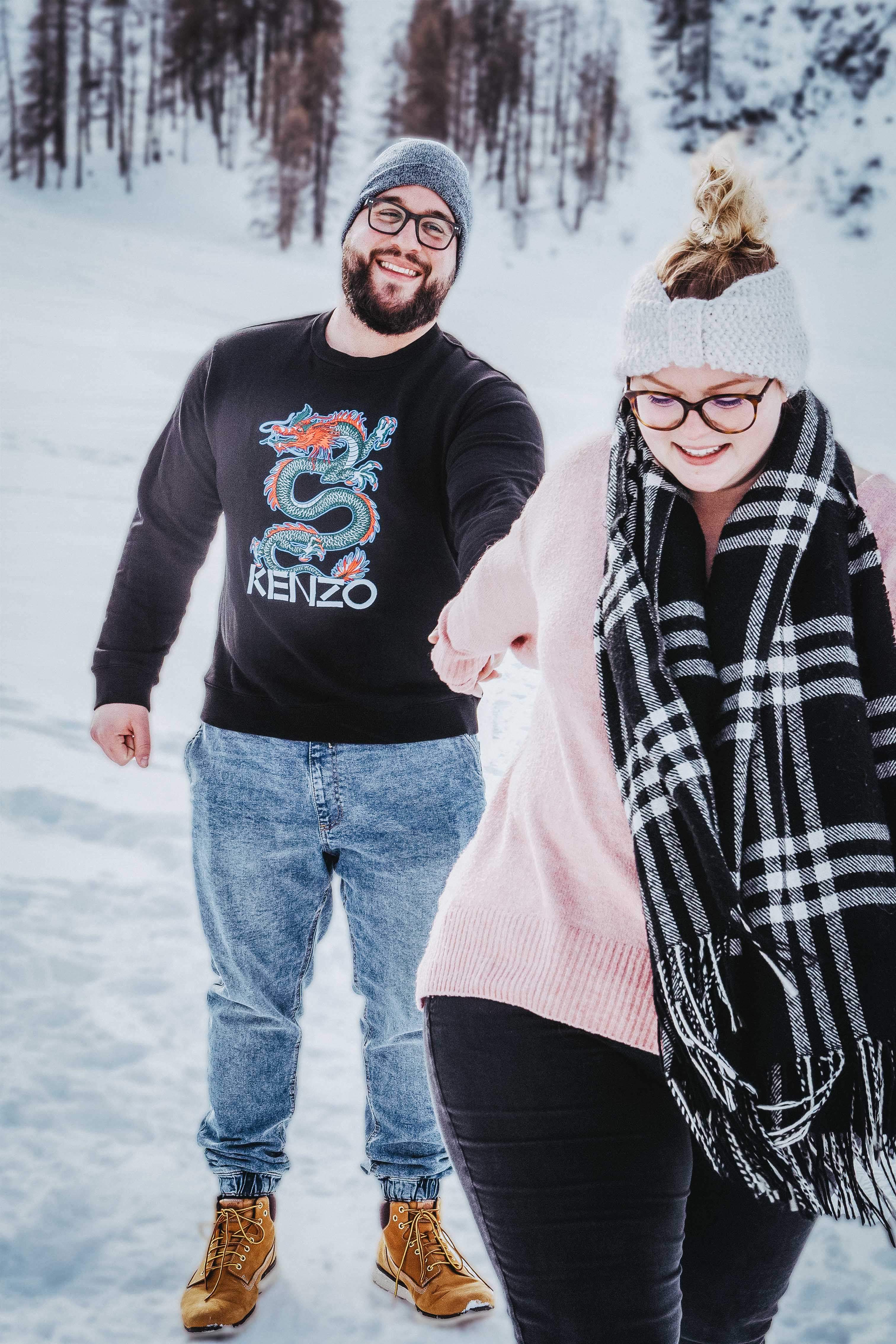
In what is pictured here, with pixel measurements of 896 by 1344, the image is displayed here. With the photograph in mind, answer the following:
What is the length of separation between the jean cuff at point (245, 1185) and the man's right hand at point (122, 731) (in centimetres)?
64

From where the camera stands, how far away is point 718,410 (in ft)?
3.32

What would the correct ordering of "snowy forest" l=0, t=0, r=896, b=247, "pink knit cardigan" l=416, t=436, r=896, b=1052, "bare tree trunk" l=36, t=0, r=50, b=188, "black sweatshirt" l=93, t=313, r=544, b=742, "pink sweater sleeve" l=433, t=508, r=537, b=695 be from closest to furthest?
1. "pink knit cardigan" l=416, t=436, r=896, b=1052
2. "pink sweater sleeve" l=433, t=508, r=537, b=695
3. "black sweatshirt" l=93, t=313, r=544, b=742
4. "snowy forest" l=0, t=0, r=896, b=247
5. "bare tree trunk" l=36, t=0, r=50, b=188

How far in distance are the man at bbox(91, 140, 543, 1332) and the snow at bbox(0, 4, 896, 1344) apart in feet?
0.59

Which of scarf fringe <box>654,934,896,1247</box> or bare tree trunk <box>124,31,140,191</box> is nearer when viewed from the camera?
scarf fringe <box>654,934,896,1247</box>

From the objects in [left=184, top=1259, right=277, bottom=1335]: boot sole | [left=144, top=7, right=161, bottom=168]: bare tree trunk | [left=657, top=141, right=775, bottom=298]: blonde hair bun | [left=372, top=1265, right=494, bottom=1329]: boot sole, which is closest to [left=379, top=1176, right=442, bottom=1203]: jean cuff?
[left=372, top=1265, right=494, bottom=1329]: boot sole

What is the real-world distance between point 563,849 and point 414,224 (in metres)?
Answer: 1.07

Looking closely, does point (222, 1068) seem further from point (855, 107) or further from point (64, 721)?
point (855, 107)

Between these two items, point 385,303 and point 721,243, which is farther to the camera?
point 385,303

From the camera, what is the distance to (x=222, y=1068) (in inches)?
67.4

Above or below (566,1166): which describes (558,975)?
above

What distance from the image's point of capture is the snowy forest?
25.6 ft

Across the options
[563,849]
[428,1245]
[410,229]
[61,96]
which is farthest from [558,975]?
[61,96]

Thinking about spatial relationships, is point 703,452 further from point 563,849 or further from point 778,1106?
point 778,1106

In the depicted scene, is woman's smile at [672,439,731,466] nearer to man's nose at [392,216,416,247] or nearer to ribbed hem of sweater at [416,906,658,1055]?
ribbed hem of sweater at [416,906,658,1055]
